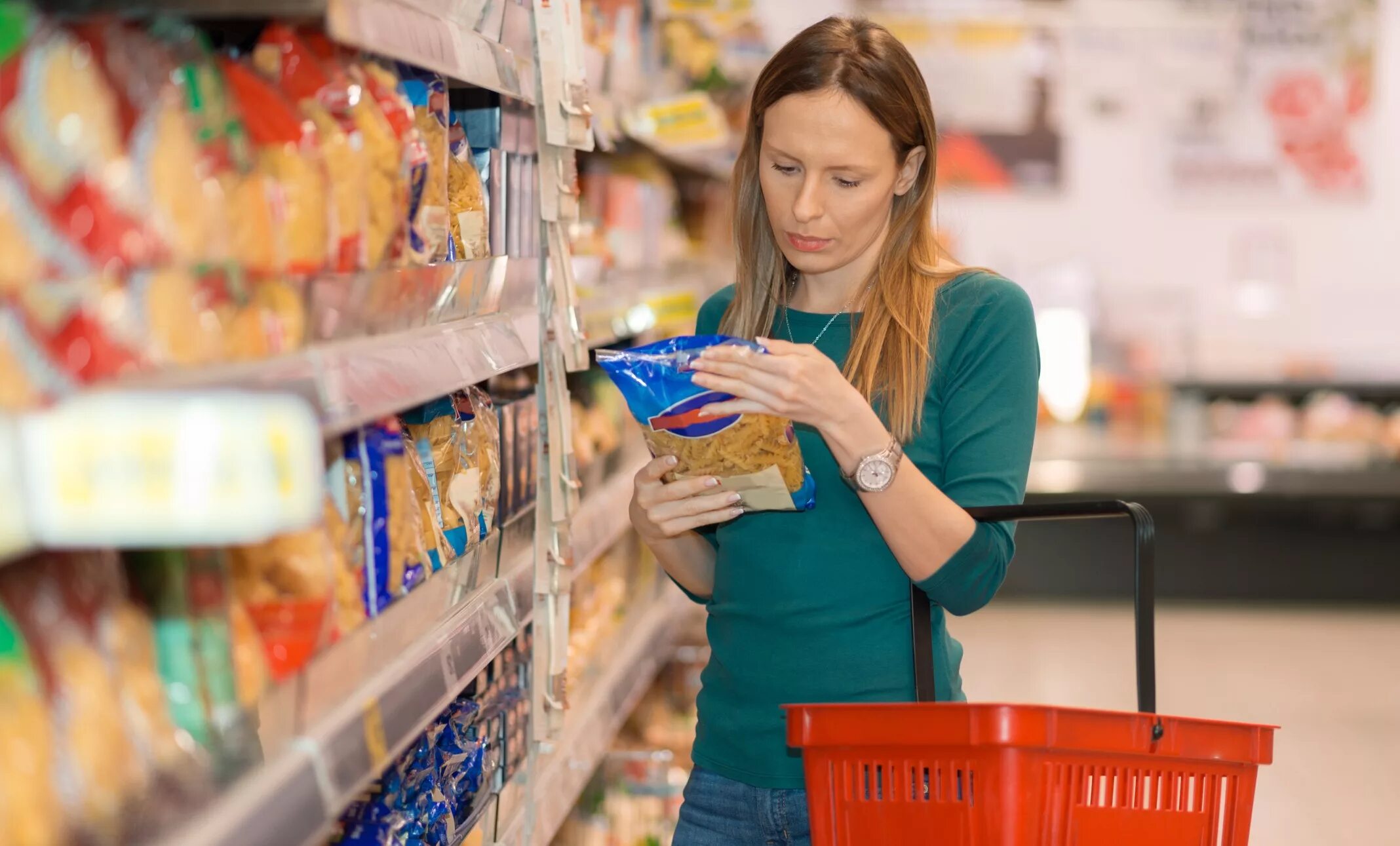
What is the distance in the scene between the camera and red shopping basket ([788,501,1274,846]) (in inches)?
51.5

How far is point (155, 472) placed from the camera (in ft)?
2.60

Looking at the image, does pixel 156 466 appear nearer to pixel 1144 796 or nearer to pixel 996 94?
pixel 1144 796

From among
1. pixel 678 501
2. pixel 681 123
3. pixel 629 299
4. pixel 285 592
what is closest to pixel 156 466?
pixel 285 592

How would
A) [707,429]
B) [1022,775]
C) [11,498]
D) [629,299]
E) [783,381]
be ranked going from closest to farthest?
[11,498]
[1022,775]
[783,381]
[707,429]
[629,299]

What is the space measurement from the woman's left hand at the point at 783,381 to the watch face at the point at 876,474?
6 centimetres

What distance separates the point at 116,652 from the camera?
94 cm

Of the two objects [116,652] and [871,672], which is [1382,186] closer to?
[871,672]

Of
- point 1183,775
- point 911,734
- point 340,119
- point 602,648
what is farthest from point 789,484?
point 602,648

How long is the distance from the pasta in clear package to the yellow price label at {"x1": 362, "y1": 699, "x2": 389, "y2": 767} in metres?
0.48

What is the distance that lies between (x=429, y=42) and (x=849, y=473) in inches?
24.3

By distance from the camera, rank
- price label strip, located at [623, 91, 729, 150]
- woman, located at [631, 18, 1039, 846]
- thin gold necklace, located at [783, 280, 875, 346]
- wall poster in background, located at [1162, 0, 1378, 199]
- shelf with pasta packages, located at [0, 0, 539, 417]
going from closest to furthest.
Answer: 1. shelf with pasta packages, located at [0, 0, 539, 417]
2. woman, located at [631, 18, 1039, 846]
3. thin gold necklace, located at [783, 280, 875, 346]
4. price label strip, located at [623, 91, 729, 150]
5. wall poster in background, located at [1162, 0, 1378, 199]

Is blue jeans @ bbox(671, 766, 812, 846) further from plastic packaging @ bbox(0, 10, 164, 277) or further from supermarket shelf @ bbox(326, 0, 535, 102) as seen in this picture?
plastic packaging @ bbox(0, 10, 164, 277)

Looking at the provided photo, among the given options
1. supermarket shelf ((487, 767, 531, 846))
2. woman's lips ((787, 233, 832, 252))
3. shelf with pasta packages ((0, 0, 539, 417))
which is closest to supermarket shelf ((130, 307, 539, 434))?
shelf with pasta packages ((0, 0, 539, 417))

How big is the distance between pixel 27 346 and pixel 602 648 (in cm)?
203
